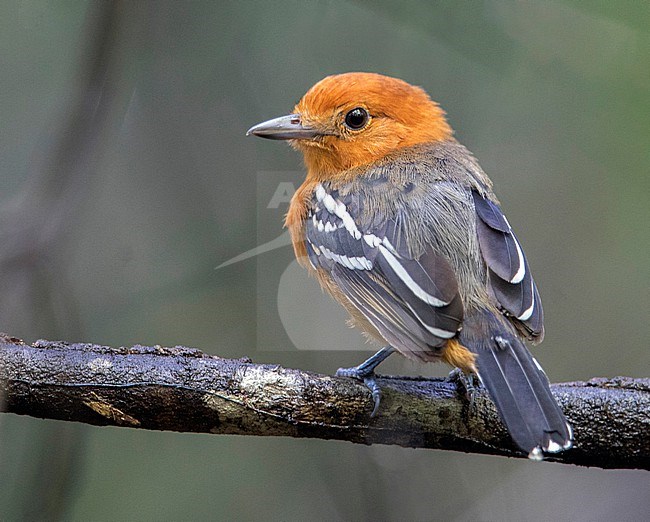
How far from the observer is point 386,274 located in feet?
12.5

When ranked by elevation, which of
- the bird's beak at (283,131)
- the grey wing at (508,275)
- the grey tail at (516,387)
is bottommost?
the grey tail at (516,387)

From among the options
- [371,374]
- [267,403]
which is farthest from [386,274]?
[267,403]

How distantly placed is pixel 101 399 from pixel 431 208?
70.4 inches

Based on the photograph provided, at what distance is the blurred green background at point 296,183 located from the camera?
552 cm

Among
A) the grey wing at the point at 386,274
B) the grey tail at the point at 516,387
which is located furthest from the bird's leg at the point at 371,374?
the grey tail at the point at 516,387

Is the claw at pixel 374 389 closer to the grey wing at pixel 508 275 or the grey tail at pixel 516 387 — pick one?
the grey tail at pixel 516 387

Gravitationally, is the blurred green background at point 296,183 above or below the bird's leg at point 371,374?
above

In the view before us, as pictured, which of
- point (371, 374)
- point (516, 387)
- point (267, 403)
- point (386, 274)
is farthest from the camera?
point (386, 274)

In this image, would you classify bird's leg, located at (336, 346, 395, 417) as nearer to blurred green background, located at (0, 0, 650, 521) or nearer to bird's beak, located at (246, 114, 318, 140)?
bird's beak, located at (246, 114, 318, 140)

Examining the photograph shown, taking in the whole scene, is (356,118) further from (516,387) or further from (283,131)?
(516,387)

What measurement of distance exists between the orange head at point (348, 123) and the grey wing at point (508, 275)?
772 millimetres

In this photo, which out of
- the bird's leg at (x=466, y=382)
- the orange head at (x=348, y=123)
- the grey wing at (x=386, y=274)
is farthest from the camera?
the orange head at (x=348, y=123)

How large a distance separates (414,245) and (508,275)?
0.45m

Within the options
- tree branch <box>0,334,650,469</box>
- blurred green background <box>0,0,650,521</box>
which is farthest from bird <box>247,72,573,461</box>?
blurred green background <box>0,0,650,521</box>
